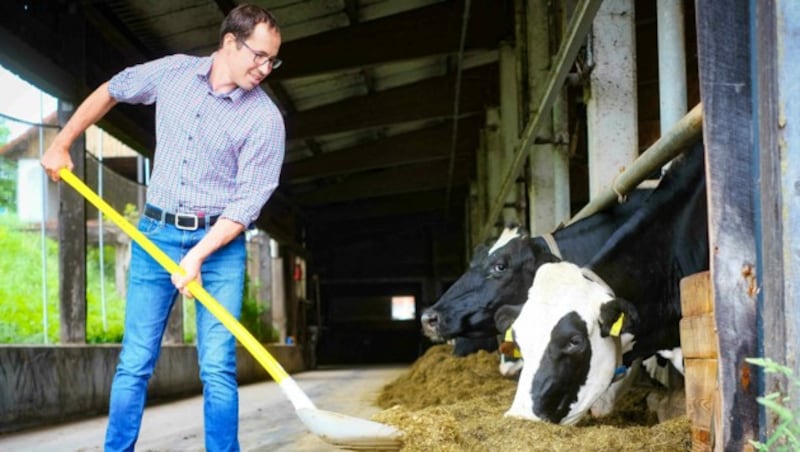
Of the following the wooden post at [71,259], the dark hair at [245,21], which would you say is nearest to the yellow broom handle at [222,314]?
the dark hair at [245,21]

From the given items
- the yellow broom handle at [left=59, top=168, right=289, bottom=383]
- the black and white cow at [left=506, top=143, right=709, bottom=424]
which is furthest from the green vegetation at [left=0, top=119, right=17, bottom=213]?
the black and white cow at [left=506, top=143, right=709, bottom=424]

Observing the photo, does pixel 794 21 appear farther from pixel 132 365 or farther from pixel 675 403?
pixel 675 403

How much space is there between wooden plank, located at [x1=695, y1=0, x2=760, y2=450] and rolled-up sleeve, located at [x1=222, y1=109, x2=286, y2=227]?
5.14ft

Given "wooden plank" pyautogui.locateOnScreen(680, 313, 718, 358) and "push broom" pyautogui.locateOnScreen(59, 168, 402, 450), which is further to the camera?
"push broom" pyautogui.locateOnScreen(59, 168, 402, 450)

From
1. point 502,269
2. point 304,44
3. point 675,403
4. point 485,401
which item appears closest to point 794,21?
point 675,403

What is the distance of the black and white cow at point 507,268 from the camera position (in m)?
5.73

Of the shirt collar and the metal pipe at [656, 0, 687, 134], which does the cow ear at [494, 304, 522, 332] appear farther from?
the shirt collar

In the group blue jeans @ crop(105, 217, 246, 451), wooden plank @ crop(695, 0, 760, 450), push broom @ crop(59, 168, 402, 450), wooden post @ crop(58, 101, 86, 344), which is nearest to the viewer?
wooden plank @ crop(695, 0, 760, 450)

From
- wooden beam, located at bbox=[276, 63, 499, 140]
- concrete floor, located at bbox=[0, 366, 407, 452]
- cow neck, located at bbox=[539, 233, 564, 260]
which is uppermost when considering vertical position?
wooden beam, located at bbox=[276, 63, 499, 140]

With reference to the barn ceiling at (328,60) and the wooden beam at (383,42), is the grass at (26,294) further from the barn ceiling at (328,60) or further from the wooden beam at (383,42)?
the wooden beam at (383,42)

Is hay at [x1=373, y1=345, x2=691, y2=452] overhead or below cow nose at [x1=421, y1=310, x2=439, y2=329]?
below

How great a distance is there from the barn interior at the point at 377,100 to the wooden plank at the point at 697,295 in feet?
9.19

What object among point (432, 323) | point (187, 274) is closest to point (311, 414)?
point (187, 274)

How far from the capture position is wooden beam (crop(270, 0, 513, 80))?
9.52 m
